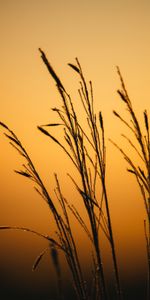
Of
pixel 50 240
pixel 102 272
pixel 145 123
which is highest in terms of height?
pixel 145 123

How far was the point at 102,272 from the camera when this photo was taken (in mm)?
1418

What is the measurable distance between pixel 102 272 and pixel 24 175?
47 cm

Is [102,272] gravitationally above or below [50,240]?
below

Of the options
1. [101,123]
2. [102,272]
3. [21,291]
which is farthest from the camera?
[21,291]

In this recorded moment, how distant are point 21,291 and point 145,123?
582 centimetres

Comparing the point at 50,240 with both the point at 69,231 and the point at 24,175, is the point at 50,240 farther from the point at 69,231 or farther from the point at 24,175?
the point at 24,175

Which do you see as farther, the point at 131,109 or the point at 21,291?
the point at 21,291

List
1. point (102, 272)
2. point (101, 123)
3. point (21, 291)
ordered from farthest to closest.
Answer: point (21, 291), point (101, 123), point (102, 272)

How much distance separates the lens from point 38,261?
58.9 inches

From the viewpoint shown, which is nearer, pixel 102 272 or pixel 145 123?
pixel 102 272

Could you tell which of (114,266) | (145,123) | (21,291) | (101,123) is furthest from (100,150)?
(21,291)

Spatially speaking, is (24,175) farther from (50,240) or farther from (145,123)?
(145,123)

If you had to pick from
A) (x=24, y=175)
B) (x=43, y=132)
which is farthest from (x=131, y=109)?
(x=24, y=175)

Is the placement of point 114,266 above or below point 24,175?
below
